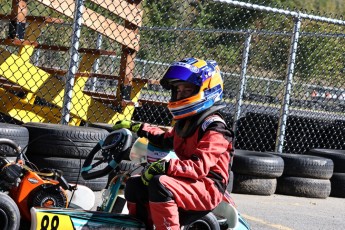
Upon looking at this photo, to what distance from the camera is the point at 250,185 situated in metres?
7.58

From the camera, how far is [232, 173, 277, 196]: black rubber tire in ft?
24.8

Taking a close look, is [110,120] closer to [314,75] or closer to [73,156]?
[73,156]

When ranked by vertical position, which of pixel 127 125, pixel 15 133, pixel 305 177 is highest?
pixel 127 125

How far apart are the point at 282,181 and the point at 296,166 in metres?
0.23

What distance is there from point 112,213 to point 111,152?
0.34 metres

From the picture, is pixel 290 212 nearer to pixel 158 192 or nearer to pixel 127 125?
pixel 127 125

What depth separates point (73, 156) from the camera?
6.21 metres

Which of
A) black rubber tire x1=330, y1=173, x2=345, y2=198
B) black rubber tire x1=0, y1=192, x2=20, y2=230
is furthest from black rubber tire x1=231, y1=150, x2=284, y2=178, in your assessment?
black rubber tire x1=0, y1=192, x2=20, y2=230

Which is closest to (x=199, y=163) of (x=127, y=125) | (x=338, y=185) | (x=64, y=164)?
(x=127, y=125)

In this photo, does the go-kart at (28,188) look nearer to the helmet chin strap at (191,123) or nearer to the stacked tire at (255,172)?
the helmet chin strap at (191,123)

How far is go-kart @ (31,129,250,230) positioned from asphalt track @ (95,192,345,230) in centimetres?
147

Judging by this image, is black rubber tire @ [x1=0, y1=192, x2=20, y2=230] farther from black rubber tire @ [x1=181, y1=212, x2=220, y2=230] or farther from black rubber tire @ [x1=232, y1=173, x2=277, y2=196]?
black rubber tire @ [x1=232, y1=173, x2=277, y2=196]

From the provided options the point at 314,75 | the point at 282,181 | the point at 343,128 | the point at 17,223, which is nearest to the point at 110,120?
the point at 282,181

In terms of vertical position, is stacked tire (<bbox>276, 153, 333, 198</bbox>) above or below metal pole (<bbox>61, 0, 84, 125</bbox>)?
below
